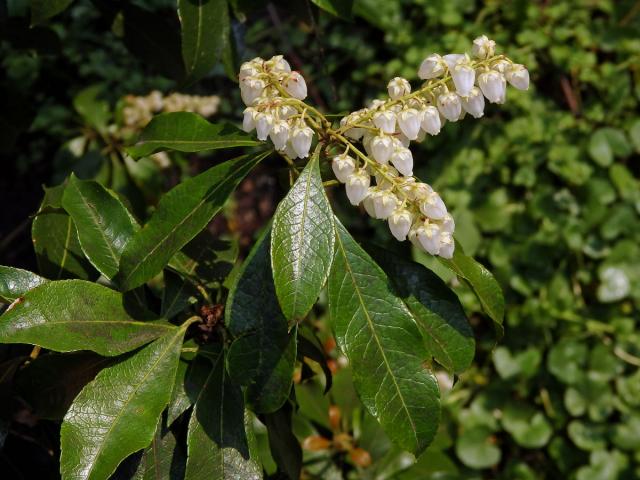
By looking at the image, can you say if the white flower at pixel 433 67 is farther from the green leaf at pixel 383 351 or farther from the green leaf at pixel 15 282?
the green leaf at pixel 15 282

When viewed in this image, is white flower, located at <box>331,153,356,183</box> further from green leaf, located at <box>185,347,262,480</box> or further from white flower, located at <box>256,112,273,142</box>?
green leaf, located at <box>185,347,262,480</box>

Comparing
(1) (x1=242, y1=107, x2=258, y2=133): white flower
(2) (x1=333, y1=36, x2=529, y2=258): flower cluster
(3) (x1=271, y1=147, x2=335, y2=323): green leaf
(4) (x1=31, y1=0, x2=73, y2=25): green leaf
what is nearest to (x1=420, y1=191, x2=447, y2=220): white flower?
(2) (x1=333, y1=36, x2=529, y2=258): flower cluster

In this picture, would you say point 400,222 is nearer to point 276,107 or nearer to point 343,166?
point 343,166

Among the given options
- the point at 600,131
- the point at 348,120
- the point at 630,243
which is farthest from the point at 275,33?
the point at 348,120

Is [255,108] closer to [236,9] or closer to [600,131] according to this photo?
[236,9]

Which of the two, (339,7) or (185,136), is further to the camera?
(339,7)

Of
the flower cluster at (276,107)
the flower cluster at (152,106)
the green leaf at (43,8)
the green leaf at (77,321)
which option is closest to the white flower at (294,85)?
the flower cluster at (276,107)

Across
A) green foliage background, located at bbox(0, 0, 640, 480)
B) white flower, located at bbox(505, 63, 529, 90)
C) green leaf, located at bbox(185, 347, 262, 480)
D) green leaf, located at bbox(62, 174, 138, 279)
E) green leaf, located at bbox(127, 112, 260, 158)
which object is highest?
white flower, located at bbox(505, 63, 529, 90)

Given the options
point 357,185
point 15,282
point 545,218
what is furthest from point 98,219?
point 545,218
